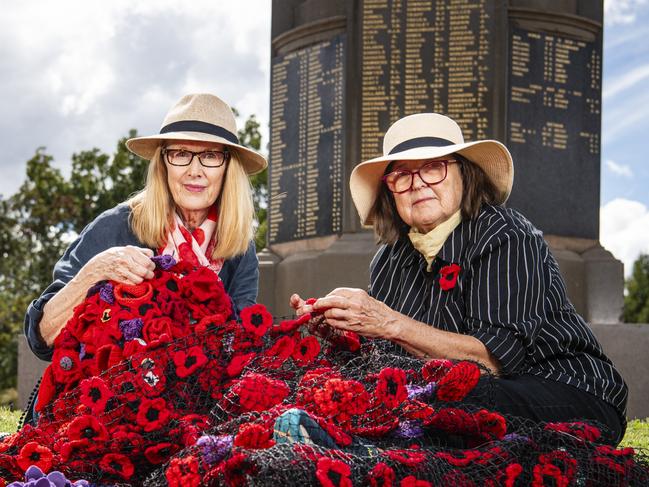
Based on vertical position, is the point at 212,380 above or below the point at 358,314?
below

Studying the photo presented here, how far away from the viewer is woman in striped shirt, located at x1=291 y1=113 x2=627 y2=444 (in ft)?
10.0

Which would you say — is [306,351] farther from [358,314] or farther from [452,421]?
[452,421]

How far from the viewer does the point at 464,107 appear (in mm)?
7734

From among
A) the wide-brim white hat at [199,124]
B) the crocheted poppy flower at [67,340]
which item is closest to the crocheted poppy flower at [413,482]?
the crocheted poppy flower at [67,340]

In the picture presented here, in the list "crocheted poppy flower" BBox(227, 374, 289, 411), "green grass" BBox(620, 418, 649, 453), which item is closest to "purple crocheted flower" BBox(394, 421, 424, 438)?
"crocheted poppy flower" BBox(227, 374, 289, 411)

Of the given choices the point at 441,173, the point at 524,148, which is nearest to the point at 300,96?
the point at 524,148

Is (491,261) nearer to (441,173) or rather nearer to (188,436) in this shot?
(441,173)

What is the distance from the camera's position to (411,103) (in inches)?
308

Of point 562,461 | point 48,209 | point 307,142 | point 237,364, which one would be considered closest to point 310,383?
point 237,364

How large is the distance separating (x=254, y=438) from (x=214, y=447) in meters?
0.10

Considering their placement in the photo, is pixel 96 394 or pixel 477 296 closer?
pixel 96 394

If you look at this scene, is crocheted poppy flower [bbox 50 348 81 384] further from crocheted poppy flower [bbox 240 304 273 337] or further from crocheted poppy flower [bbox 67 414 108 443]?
crocheted poppy flower [bbox 240 304 273 337]

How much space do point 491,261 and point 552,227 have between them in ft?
16.2

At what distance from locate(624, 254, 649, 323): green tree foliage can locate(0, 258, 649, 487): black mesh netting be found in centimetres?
2195
